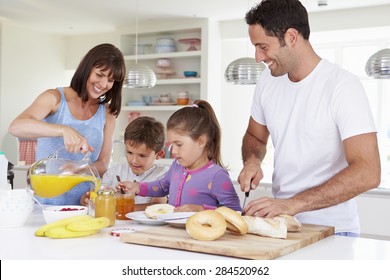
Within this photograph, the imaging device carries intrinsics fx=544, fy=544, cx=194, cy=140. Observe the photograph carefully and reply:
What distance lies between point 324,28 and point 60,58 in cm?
415

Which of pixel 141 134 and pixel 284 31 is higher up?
pixel 284 31

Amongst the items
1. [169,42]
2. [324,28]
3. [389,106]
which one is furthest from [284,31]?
[389,106]

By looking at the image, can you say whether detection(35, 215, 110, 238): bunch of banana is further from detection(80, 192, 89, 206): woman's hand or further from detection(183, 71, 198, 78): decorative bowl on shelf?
detection(183, 71, 198, 78): decorative bowl on shelf

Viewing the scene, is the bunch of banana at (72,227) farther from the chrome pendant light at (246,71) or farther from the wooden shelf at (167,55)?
the wooden shelf at (167,55)

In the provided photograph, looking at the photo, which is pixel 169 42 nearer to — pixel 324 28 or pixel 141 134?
pixel 324 28

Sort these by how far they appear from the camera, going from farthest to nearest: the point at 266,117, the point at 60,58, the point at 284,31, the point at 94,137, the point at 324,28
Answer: the point at 60,58, the point at 324,28, the point at 94,137, the point at 266,117, the point at 284,31

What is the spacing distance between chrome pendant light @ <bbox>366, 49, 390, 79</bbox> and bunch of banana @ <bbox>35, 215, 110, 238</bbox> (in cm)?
321

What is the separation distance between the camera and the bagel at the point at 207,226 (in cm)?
141

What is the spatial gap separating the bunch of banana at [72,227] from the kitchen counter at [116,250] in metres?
0.02

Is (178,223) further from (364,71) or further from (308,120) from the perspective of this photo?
(364,71)

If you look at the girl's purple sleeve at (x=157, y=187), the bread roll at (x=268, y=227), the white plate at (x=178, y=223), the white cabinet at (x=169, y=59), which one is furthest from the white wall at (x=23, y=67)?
the bread roll at (x=268, y=227)

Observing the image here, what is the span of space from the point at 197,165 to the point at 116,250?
0.87 metres

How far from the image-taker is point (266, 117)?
205cm

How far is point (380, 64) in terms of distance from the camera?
421 cm
